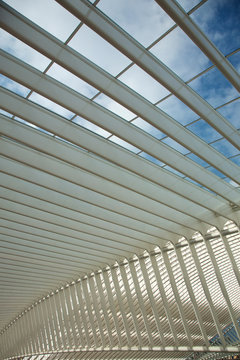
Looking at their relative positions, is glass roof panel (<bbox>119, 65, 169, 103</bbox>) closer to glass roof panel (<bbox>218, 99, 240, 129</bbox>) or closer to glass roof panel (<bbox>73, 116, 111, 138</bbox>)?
glass roof panel (<bbox>218, 99, 240, 129</bbox>)

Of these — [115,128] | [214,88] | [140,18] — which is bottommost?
[214,88]

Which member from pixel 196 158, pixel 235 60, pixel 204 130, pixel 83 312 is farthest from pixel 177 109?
pixel 83 312

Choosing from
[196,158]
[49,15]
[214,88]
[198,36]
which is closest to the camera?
[198,36]

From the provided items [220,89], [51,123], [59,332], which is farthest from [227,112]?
[59,332]

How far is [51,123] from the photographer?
11156mm

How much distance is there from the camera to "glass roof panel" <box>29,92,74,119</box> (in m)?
10.7

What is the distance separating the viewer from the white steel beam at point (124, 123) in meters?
9.15

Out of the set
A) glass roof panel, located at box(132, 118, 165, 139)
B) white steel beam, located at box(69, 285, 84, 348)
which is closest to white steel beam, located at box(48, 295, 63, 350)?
white steel beam, located at box(69, 285, 84, 348)

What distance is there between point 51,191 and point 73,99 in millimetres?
6896

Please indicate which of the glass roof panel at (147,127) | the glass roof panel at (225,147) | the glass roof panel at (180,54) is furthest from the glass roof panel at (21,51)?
the glass roof panel at (225,147)

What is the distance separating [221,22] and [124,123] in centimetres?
454

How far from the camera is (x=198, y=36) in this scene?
799cm

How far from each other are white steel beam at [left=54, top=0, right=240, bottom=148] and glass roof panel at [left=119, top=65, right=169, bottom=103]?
683 mm

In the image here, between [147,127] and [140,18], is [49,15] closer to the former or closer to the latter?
[140,18]
